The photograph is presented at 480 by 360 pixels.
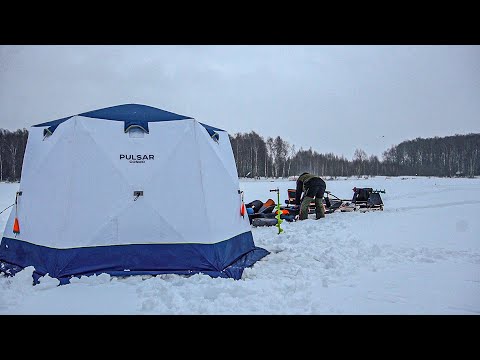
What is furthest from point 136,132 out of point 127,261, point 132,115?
point 127,261

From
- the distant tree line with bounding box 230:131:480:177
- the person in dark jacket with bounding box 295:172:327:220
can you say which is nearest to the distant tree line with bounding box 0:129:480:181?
the distant tree line with bounding box 230:131:480:177

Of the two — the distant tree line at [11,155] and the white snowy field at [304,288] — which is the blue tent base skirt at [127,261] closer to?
the white snowy field at [304,288]

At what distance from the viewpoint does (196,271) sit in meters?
5.38

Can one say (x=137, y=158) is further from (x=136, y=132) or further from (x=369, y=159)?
(x=369, y=159)

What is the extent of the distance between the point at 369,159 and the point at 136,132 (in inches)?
3818

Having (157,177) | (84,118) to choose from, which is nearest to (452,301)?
(157,177)

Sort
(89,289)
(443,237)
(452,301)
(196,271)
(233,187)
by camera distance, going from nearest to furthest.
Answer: (452,301)
(89,289)
(196,271)
(233,187)
(443,237)

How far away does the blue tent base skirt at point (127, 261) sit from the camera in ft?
17.0

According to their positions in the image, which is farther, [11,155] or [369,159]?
[369,159]

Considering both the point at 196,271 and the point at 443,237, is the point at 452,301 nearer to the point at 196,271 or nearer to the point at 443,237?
the point at 196,271

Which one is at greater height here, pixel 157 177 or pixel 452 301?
pixel 157 177

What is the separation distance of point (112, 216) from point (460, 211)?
46.4 feet

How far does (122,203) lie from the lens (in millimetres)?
5504

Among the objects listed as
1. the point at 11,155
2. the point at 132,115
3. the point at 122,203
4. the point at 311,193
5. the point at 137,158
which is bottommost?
the point at 311,193
